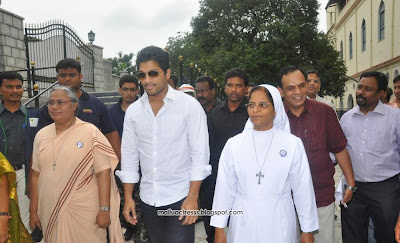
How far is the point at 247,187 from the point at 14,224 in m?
2.08

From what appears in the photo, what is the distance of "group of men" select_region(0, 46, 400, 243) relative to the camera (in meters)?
2.72

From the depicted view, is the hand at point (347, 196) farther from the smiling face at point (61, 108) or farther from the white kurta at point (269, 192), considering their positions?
the smiling face at point (61, 108)

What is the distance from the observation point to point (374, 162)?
3441mm

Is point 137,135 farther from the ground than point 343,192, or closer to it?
farther from the ground

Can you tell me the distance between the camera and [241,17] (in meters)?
25.7

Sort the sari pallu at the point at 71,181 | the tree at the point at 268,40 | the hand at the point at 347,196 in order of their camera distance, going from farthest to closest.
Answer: the tree at the point at 268,40, the hand at the point at 347,196, the sari pallu at the point at 71,181

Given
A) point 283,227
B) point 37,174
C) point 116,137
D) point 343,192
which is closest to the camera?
point 283,227

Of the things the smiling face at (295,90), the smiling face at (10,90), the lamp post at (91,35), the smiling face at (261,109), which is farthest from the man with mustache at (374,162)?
the lamp post at (91,35)

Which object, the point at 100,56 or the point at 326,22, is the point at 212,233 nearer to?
the point at 100,56

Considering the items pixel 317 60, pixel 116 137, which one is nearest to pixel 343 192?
pixel 116 137

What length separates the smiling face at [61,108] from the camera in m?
2.97

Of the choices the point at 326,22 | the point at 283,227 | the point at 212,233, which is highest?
the point at 326,22

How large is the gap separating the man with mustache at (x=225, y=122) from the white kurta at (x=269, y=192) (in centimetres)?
122

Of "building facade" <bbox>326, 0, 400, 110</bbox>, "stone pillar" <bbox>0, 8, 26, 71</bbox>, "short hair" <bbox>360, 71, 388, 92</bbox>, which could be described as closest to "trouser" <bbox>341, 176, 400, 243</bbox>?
"short hair" <bbox>360, 71, 388, 92</bbox>
